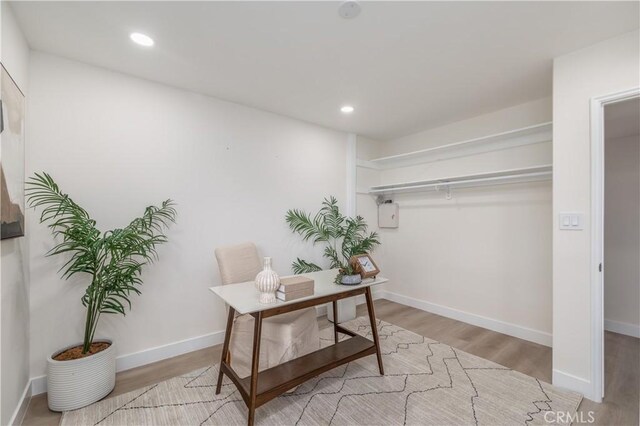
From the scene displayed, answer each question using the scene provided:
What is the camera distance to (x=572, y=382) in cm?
209

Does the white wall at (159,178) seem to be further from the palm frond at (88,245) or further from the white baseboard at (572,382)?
the white baseboard at (572,382)

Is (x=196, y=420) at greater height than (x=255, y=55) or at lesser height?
lesser

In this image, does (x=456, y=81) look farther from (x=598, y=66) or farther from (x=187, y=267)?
(x=187, y=267)

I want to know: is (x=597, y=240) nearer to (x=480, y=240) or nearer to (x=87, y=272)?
(x=480, y=240)

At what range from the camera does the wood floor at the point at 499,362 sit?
1.88m

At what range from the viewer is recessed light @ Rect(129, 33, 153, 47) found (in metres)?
1.92

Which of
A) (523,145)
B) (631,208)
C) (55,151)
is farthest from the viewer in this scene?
(631,208)

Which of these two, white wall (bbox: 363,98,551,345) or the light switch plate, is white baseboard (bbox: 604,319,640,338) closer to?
white wall (bbox: 363,98,551,345)

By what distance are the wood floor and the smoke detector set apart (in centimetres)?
283

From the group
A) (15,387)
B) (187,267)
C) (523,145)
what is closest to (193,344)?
(187,267)

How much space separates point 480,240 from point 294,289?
2.59 metres

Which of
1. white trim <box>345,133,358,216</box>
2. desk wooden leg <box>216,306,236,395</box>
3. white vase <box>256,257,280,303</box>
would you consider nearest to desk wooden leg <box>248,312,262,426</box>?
white vase <box>256,257,280,303</box>

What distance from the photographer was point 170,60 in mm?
2219

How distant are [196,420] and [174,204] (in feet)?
5.66
